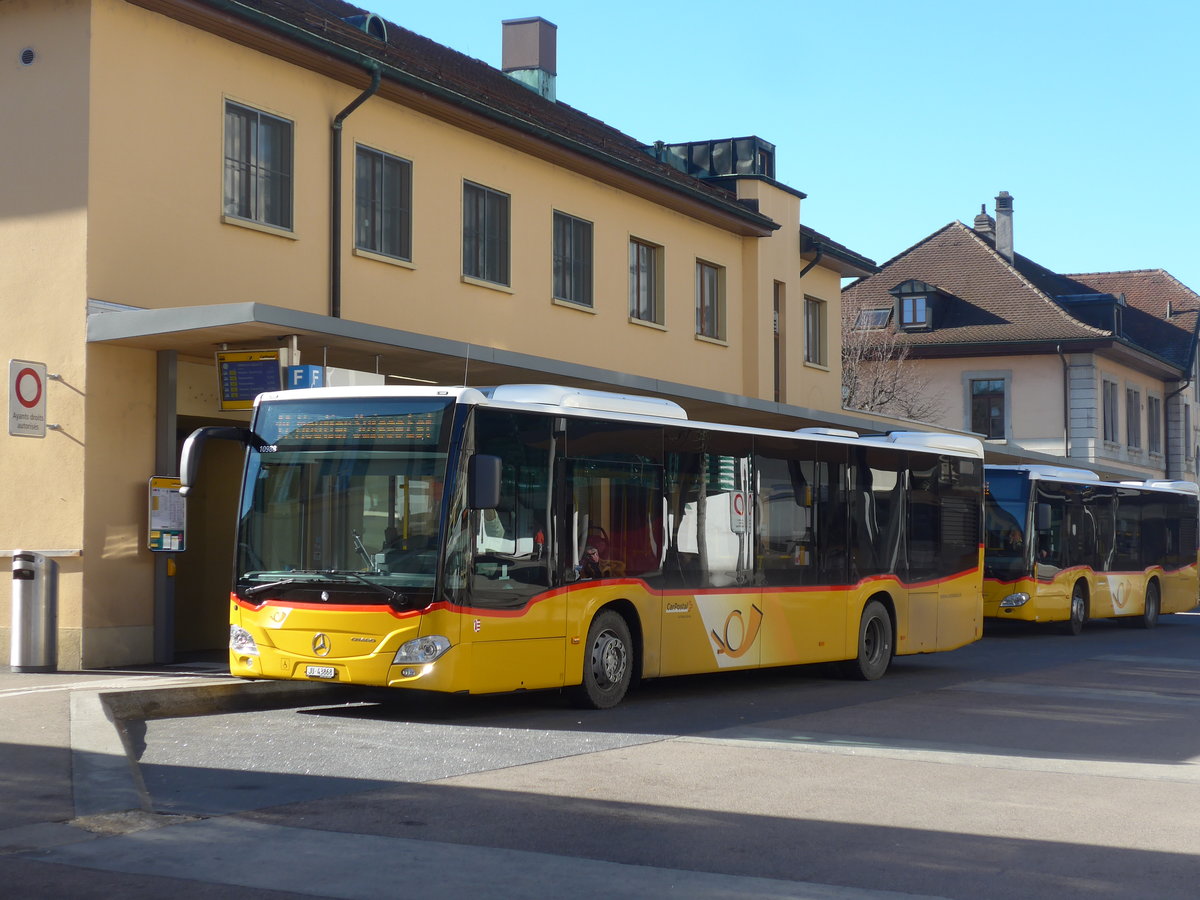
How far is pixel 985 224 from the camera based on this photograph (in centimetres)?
6144

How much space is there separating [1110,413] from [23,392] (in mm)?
44874

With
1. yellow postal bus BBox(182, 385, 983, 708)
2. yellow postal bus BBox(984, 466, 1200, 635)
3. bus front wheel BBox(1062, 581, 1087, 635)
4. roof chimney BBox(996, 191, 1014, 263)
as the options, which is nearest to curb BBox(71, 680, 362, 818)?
yellow postal bus BBox(182, 385, 983, 708)

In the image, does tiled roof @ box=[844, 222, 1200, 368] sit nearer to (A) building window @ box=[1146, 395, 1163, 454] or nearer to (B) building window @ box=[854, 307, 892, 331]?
(B) building window @ box=[854, 307, 892, 331]

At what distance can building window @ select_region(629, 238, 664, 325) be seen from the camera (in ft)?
85.4

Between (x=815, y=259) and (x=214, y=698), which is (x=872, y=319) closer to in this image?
(x=815, y=259)

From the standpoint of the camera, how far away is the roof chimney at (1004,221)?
60.5m

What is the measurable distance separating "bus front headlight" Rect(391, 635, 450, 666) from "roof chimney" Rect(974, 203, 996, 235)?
53.1 meters

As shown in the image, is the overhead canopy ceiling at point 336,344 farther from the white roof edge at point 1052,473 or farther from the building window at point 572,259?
the white roof edge at point 1052,473

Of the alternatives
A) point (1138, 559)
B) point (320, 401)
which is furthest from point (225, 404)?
point (1138, 559)

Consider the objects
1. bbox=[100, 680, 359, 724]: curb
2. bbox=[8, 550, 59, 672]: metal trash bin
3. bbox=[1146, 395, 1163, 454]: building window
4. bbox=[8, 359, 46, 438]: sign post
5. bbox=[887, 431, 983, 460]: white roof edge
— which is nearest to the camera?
bbox=[100, 680, 359, 724]: curb

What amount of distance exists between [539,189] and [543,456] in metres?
11.4

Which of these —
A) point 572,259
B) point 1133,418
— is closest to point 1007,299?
point 1133,418

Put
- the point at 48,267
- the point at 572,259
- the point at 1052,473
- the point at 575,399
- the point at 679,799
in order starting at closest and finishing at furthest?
the point at 679,799
the point at 575,399
the point at 48,267
the point at 572,259
the point at 1052,473

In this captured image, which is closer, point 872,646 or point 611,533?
point 611,533
